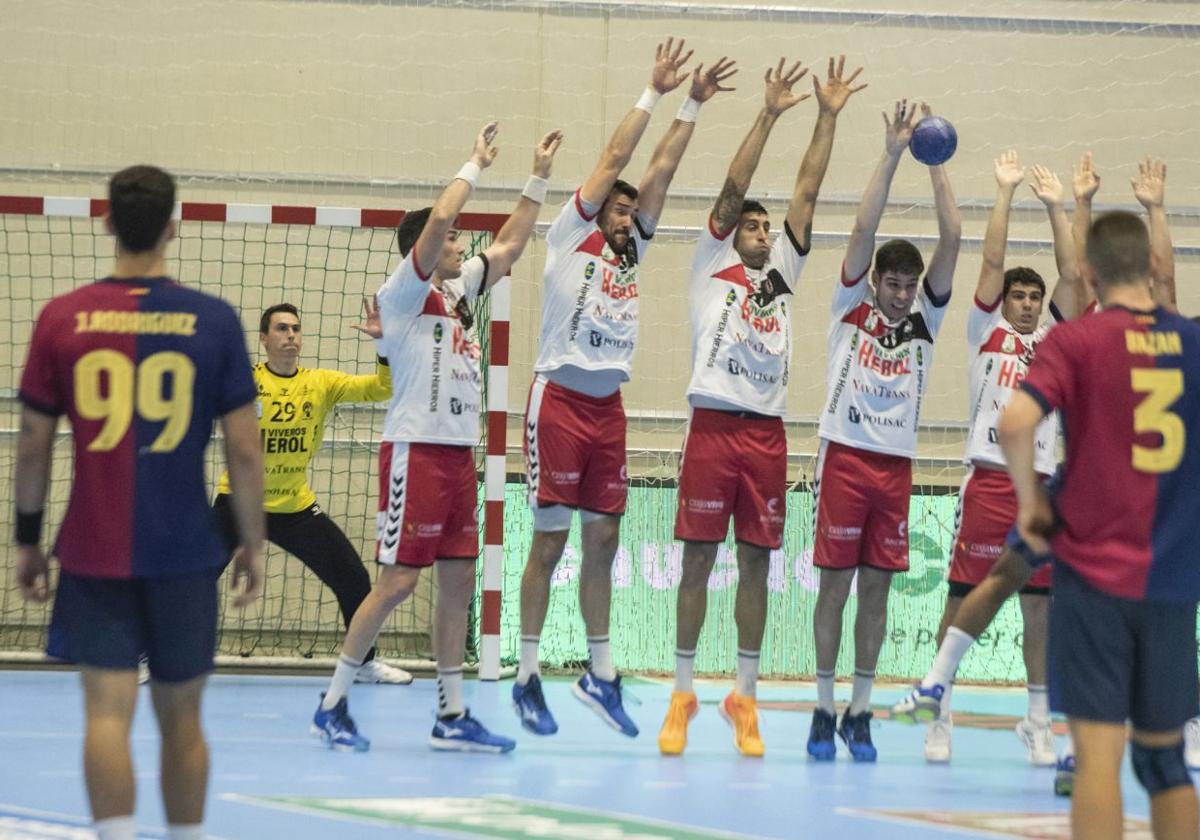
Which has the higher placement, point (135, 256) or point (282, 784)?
point (135, 256)

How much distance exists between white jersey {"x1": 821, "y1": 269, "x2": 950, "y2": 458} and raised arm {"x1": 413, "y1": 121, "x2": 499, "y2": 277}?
1.98 meters

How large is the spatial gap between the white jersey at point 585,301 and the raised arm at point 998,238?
1766 mm

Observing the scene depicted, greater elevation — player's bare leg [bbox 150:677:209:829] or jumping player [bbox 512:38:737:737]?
jumping player [bbox 512:38:737:737]

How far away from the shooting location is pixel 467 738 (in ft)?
24.3

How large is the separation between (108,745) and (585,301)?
13.5ft

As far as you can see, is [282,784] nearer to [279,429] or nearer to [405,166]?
[279,429]

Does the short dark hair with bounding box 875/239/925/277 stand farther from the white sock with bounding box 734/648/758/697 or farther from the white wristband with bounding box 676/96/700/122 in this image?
the white sock with bounding box 734/648/758/697

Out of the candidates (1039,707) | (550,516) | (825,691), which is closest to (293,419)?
(550,516)

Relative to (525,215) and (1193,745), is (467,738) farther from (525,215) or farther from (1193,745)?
(1193,745)

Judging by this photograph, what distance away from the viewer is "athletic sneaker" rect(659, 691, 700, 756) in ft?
24.6

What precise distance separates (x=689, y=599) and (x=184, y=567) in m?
3.85

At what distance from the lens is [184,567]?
4.25m

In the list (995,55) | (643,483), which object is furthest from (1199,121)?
(643,483)

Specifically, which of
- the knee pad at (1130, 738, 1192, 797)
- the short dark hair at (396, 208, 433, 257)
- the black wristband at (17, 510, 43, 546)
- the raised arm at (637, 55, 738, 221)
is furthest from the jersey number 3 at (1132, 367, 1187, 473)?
the short dark hair at (396, 208, 433, 257)
